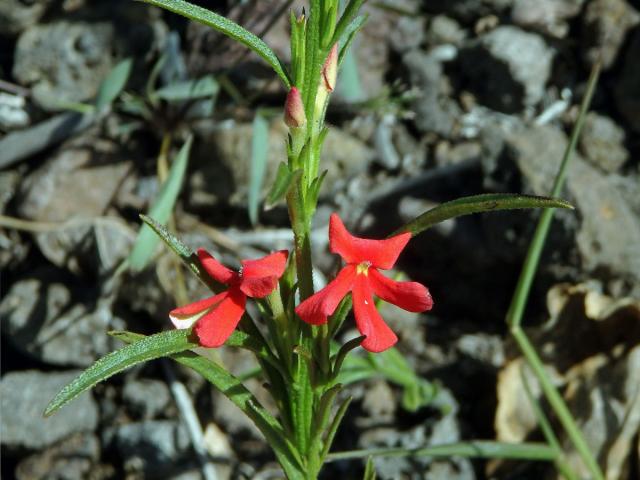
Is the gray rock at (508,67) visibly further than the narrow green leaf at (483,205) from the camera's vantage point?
Yes

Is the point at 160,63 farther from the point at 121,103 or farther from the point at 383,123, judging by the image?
the point at 383,123

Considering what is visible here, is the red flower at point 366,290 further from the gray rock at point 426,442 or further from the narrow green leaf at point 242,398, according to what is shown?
the gray rock at point 426,442

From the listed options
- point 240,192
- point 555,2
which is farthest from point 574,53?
point 240,192

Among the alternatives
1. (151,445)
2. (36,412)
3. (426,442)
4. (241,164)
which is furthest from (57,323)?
(426,442)

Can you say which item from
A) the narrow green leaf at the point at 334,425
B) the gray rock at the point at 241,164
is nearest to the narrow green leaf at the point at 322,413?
the narrow green leaf at the point at 334,425

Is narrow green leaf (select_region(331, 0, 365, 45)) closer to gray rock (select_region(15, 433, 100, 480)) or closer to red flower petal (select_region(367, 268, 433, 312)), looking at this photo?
red flower petal (select_region(367, 268, 433, 312))

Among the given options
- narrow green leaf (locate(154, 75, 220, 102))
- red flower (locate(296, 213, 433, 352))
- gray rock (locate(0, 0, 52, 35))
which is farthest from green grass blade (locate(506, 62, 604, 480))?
gray rock (locate(0, 0, 52, 35))

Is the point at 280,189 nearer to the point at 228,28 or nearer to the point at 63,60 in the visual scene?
the point at 228,28
